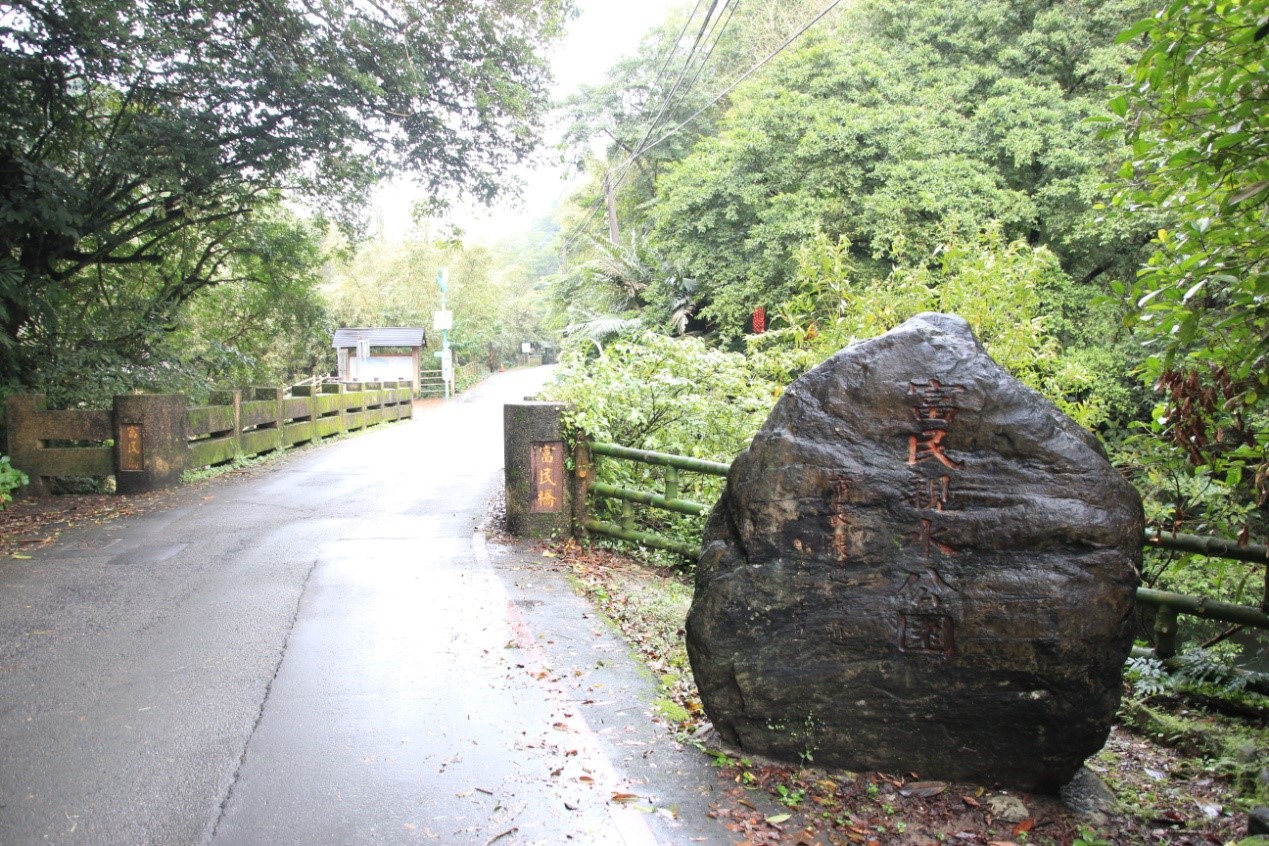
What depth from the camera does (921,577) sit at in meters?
3.60

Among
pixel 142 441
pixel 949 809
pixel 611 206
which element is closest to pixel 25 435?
pixel 142 441

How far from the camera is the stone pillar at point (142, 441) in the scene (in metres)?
11.3

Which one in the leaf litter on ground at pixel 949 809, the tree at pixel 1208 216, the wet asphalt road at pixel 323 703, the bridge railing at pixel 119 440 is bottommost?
the leaf litter on ground at pixel 949 809

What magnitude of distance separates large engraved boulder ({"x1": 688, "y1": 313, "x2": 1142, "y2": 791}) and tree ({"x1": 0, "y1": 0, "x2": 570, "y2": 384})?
9.61 meters

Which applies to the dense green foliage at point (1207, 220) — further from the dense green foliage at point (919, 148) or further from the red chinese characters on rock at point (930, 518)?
the dense green foliage at point (919, 148)

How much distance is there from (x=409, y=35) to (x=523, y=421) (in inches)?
289

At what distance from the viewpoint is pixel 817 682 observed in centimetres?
371

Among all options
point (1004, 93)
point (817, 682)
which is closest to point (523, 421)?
point (817, 682)

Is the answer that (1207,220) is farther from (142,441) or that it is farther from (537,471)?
(142,441)

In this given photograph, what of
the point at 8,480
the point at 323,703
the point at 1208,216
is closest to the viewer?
the point at 1208,216

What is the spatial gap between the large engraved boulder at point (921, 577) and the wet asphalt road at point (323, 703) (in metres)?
0.66

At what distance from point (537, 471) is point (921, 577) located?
201 inches

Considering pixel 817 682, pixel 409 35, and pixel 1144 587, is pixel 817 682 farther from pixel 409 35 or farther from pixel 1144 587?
pixel 409 35

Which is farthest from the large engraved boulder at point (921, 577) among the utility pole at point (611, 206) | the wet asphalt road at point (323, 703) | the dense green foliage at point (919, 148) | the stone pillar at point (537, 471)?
the utility pole at point (611, 206)
